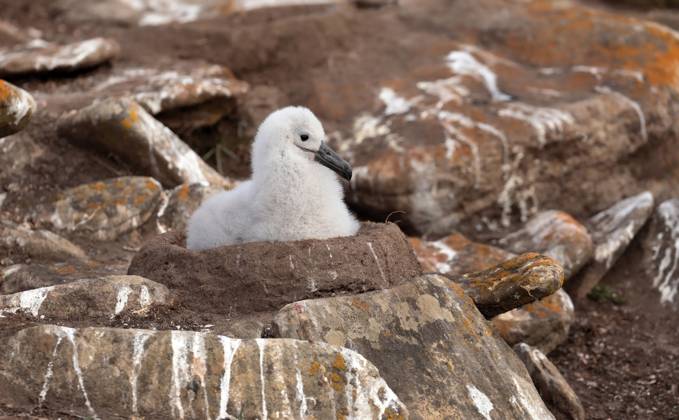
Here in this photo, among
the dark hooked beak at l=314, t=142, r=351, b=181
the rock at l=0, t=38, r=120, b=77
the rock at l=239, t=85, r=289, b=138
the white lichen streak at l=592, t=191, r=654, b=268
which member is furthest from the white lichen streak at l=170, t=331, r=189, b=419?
the rock at l=0, t=38, r=120, b=77

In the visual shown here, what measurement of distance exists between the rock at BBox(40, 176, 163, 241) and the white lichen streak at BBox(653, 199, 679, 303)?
430 cm

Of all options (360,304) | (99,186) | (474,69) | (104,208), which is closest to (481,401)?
(360,304)

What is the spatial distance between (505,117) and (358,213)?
1687 mm

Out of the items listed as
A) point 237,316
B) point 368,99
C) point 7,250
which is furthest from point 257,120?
point 237,316

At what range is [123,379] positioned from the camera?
14.3 ft

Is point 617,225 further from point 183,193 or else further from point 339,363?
point 339,363

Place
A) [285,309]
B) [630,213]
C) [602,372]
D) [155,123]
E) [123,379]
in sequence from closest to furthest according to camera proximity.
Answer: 1. [123,379]
2. [285,309]
3. [602,372]
4. [155,123]
5. [630,213]

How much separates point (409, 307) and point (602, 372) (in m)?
2.87

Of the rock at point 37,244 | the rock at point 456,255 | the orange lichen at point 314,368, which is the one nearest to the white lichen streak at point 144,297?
the orange lichen at point 314,368

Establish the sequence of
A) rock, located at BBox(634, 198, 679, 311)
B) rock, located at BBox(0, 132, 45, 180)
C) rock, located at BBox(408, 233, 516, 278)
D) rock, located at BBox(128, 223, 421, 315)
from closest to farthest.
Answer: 1. rock, located at BBox(128, 223, 421, 315)
2. rock, located at BBox(0, 132, 45, 180)
3. rock, located at BBox(408, 233, 516, 278)
4. rock, located at BBox(634, 198, 679, 311)

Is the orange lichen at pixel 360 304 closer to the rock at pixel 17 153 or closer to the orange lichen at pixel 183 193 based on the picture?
the orange lichen at pixel 183 193

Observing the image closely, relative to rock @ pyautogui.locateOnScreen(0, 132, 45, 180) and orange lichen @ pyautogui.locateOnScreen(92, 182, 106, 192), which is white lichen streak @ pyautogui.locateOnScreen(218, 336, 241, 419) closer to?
orange lichen @ pyautogui.locateOnScreen(92, 182, 106, 192)

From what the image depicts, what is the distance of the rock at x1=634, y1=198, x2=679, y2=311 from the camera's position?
335 inches

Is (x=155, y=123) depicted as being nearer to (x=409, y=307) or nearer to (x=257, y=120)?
(x=257, y=120)
